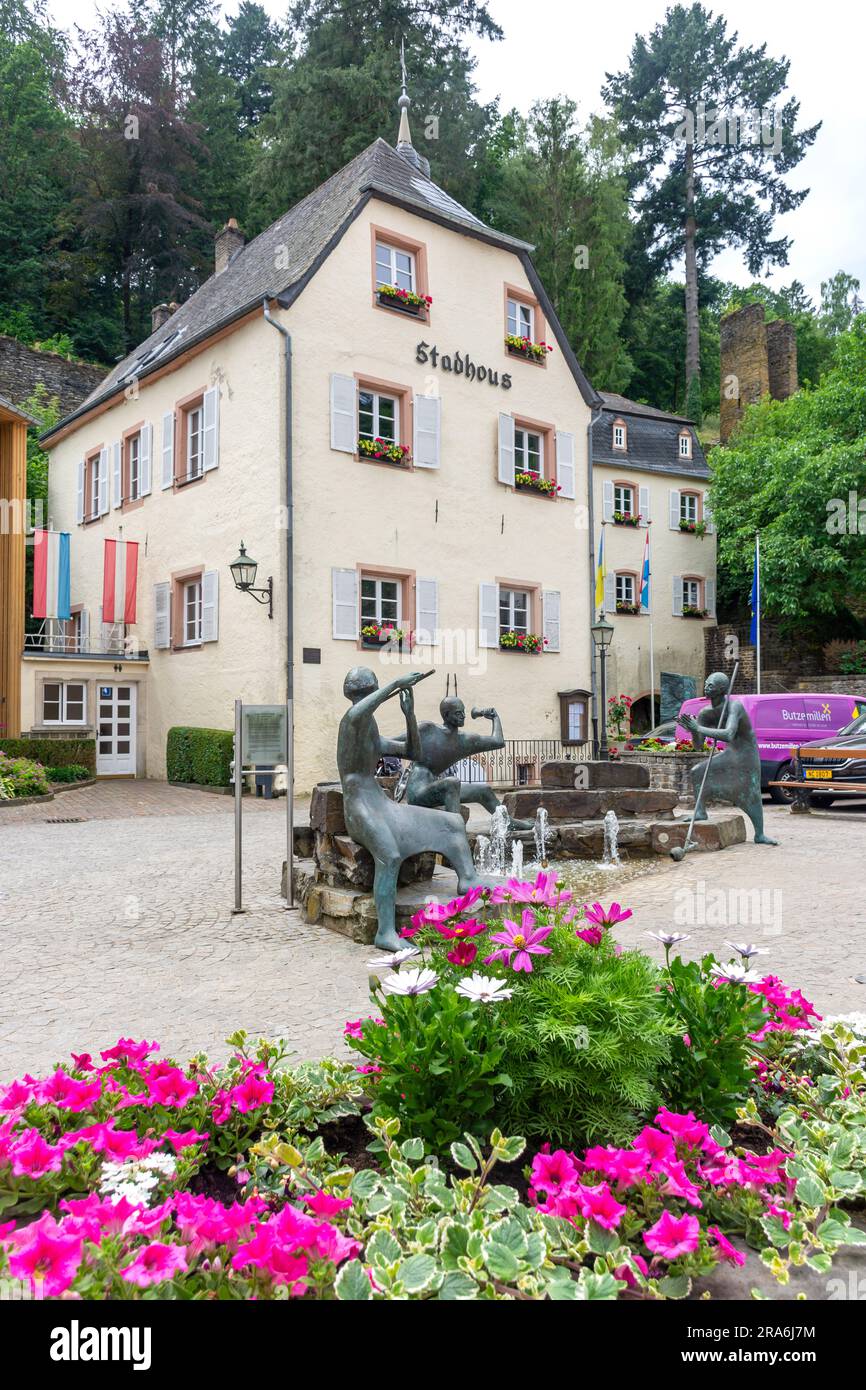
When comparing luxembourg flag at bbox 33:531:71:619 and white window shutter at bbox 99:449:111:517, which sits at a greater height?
white window shutter at bbox 99:449:111:517

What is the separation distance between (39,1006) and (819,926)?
15.1 feet

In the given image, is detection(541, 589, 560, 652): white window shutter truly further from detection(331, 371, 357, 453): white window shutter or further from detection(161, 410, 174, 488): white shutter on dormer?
detection(161, 410, 174, 488): white shutter on dormer

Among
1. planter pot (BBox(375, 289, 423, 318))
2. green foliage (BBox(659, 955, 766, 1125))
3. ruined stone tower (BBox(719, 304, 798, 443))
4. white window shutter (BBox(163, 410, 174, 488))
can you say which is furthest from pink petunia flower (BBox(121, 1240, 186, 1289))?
ruined stone tower (BBox(719, 304, 798, 443))

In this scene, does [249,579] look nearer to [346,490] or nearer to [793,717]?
[346,490]

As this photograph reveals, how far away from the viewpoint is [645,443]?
28250 mm

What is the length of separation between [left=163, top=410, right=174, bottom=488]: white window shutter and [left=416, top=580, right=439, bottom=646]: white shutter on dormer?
565 cm

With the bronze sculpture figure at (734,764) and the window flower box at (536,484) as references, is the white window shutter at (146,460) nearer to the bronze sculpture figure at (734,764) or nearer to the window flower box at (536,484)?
the window flower box at (536,484)

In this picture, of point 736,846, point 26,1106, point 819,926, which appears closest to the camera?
point 26,1106

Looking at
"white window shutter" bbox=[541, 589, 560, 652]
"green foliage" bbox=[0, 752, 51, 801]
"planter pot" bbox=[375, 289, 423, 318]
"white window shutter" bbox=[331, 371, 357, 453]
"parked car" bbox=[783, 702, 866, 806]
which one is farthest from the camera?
"white window shutter" bbox=[541, 589, 560, 652]

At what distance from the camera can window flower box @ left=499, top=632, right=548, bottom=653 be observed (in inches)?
747

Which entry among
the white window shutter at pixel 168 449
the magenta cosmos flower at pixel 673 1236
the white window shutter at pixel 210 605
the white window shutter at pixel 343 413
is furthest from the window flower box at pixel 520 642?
the magenta cosmos flower at pixel 673 1236

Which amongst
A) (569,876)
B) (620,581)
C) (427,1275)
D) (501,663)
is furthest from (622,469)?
(427,1275)

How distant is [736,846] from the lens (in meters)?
9.43
